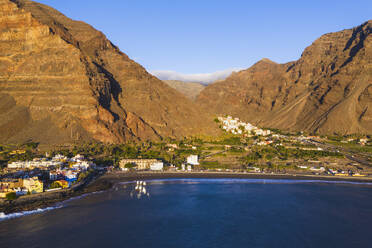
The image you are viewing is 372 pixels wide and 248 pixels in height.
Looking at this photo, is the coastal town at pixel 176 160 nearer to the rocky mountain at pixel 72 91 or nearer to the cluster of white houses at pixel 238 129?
the rocky mountain at pixel 72 91

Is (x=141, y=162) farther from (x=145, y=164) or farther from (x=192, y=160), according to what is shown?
(x=192, y=160)

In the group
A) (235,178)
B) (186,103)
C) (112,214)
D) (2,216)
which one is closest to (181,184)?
(235,178)

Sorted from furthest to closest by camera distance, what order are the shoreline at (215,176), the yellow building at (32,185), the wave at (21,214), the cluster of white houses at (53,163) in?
the shoreline at (215,176) < the cluster of white houses at (53,163) < the yellow building at (32,185) < the wave at (21,214)

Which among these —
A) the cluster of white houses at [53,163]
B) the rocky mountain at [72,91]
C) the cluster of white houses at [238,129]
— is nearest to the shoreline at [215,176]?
the cluster of white houses at [53,163]

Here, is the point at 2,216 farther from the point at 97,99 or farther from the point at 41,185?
the point at 97,99

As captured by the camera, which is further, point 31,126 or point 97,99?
point 97,99

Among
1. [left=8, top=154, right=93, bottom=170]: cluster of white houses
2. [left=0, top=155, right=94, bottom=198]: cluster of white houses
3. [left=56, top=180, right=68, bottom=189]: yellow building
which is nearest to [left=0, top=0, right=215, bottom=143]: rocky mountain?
[left=8, top=154, right=93, bottom=170]: cluster of white houses
